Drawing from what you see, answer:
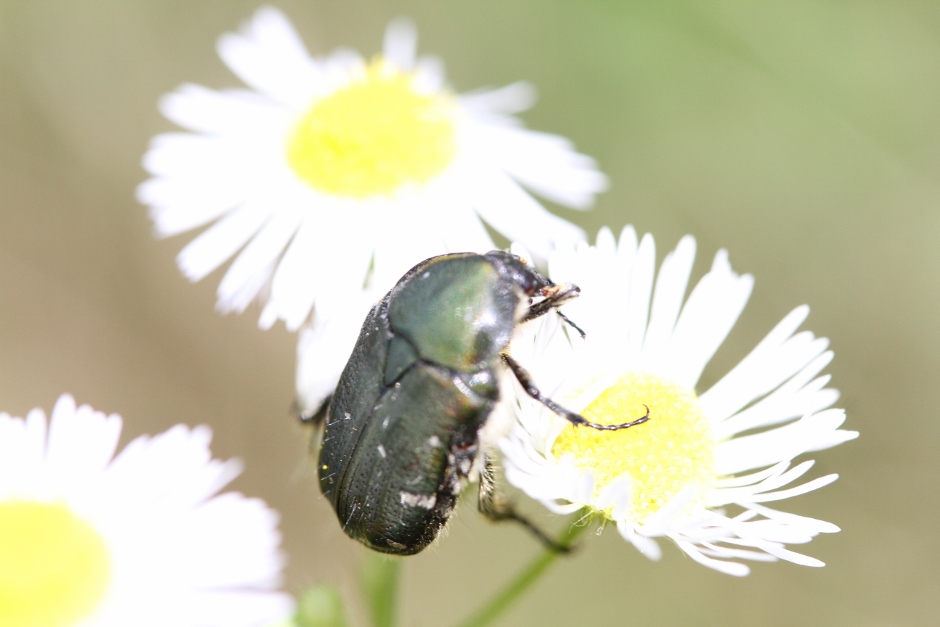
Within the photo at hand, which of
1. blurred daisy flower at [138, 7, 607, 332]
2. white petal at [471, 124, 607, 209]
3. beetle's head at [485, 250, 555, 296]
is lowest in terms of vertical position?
beetle's head at [485, 250, 555, 296]

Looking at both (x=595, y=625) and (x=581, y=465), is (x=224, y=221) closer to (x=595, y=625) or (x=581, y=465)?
(x=581, y=465)

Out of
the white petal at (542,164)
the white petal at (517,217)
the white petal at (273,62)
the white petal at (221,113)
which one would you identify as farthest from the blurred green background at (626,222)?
the white petal at (221,113)

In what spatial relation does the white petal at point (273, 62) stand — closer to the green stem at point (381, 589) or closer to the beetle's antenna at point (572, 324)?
the beetle's antenna at point (572, 324)

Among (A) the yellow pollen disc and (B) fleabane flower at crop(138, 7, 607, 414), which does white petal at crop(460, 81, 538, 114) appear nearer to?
(B) fleabane flower at crop(138, 7, 607, 414)

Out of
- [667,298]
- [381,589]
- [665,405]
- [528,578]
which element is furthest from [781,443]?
[381,589]

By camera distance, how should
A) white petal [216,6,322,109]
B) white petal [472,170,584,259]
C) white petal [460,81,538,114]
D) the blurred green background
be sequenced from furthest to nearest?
the blurred green background < white petal [460,81,538,114] < white petal [216,6,322,109] < white petal [472,170,584,259]

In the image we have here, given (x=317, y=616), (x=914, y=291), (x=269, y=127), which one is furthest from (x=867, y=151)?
(x=317, y=616)

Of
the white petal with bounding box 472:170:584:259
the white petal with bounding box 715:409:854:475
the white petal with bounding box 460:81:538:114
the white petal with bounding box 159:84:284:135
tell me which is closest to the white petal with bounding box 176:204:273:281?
the white petal with bounding box 159:84:284:135

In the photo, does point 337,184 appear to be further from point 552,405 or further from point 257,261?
point 552,405
